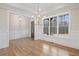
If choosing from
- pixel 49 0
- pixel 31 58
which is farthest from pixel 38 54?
pixel 49 0

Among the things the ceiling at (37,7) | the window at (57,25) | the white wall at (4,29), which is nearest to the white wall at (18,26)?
the white wall at (4,29)

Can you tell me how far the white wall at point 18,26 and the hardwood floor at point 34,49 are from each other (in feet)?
0.44

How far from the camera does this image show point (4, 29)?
2010 mm

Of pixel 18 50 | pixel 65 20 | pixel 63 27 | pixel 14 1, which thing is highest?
pixel 14 1

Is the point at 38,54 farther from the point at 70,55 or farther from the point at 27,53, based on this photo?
the point at 70,55

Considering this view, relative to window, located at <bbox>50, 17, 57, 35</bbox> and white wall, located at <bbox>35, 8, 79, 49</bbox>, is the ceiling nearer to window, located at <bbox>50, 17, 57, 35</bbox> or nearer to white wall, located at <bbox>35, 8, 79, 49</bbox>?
white wall, located at <bbox>35, 8, 79, 49</bbox>

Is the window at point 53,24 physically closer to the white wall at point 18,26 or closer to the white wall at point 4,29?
the white wall at point 18,26

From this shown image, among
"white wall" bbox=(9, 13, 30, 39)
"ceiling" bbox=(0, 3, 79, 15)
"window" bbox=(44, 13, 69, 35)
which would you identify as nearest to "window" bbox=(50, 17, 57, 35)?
"window" bbox=(44, 13, 69, 35)

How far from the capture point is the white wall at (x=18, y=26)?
209cm

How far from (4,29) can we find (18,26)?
0.35 metres

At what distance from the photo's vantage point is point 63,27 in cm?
227

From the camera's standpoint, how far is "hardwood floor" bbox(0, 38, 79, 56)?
1.98 meters

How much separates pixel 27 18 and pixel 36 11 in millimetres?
313

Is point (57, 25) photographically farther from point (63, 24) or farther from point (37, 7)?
point (37, 7)
